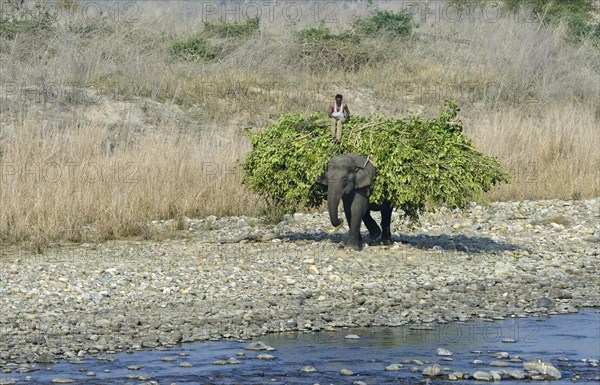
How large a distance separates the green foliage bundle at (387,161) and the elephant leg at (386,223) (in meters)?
0.38

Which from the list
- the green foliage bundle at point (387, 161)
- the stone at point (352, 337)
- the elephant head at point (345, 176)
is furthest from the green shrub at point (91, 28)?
the stone at point (352, 337)

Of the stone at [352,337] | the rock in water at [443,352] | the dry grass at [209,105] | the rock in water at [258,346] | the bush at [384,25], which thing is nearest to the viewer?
the rock in water at [443,352]

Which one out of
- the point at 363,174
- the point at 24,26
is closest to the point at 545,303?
the point at 363,174

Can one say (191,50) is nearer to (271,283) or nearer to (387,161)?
(387,161)

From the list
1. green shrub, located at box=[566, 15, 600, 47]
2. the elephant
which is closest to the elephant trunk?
the elephant

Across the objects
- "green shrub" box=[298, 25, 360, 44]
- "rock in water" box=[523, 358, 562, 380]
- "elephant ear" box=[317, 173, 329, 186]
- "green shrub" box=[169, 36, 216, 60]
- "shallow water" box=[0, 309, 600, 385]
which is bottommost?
"shallow water" box=[0, 309, 600, 385]

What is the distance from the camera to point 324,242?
16062mm

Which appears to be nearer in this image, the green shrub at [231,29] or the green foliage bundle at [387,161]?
the green foliage bundle at [387,161]

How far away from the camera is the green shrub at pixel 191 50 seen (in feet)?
94.5

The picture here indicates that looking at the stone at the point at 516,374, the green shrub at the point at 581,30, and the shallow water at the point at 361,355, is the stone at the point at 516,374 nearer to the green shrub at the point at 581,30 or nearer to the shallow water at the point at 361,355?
the shallow water at the point at 361,355

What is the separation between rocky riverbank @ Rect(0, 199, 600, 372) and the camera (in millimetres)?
11711

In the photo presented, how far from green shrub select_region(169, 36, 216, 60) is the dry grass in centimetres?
43

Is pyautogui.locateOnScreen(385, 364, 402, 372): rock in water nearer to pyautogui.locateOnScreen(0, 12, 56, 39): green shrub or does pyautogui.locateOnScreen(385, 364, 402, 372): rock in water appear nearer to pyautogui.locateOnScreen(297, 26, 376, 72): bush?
pyautogui.locateOnScreen(0, 12, 56, 39): green shrub

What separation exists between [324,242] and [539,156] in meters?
7.45
